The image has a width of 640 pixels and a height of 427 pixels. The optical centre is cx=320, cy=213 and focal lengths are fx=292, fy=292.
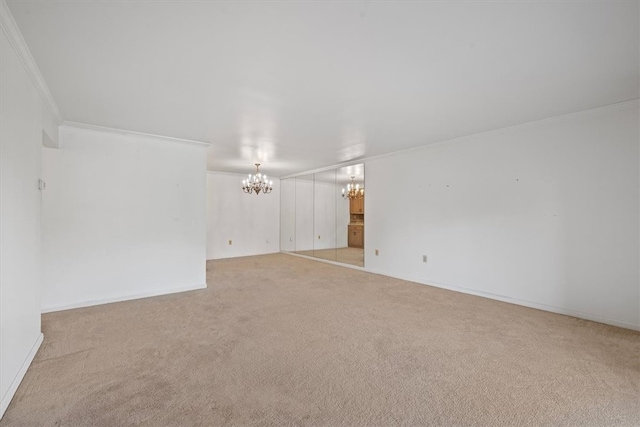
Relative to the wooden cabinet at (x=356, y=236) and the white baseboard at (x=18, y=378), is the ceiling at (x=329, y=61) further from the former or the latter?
the wooden cabinet at (x=356, y=236)

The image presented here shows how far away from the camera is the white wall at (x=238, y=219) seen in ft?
24.2

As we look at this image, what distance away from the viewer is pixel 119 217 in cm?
388

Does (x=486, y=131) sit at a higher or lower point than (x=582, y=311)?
higher

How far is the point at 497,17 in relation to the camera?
169cm

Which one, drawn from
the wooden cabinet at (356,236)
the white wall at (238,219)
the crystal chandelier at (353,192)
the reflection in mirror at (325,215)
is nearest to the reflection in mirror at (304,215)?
the reflection in mirror at (325,215)

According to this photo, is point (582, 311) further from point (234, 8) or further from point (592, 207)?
point (234, 8)

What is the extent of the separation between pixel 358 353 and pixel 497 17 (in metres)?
2.50

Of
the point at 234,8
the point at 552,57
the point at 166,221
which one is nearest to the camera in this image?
the point at 234,8

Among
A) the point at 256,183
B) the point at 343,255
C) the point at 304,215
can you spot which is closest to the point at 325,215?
the point at 304,215

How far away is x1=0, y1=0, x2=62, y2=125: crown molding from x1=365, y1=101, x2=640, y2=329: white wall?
469cm

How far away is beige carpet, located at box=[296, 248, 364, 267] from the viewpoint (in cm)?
631

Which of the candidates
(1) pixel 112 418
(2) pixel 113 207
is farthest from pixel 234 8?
(2) pixel 113 207

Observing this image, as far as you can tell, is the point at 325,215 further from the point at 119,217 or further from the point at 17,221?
the point at 17,221

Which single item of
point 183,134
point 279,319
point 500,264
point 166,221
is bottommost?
point 279,319
